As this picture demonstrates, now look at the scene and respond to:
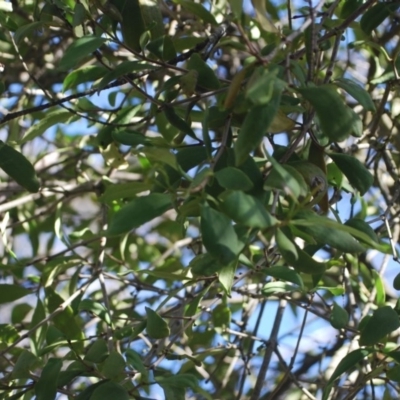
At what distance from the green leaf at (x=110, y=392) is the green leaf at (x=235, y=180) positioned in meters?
0.37

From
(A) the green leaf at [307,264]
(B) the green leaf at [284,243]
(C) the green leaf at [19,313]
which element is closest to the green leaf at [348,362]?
(A) the green leaf at [307,264]

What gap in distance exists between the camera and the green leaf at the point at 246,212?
668 millimetres

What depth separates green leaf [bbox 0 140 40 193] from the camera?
107cm

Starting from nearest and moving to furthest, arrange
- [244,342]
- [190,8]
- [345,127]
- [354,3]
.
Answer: [345,127]
[190,8]
[354,3]
[244,342]

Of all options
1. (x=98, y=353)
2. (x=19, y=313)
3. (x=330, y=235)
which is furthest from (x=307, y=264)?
(x=19, y=313)

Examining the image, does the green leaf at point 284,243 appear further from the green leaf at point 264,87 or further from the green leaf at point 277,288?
the green leaf at point 277,288

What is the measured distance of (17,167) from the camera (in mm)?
1083

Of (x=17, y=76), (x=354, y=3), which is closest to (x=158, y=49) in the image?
(x=354, y=3)

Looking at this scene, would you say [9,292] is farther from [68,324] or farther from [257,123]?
[257,123]

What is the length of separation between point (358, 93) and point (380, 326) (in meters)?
0.29

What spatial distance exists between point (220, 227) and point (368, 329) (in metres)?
0.41

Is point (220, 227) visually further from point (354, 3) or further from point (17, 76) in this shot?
point (17, 76)

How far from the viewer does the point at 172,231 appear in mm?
2025

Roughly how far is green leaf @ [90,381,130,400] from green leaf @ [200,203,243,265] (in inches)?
13.2
